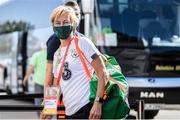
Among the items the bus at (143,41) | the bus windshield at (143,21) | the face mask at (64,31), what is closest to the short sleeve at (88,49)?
the face mask at (64,31)

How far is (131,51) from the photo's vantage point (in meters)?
11.8

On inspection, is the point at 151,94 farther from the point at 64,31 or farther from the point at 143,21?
the point at 64,31

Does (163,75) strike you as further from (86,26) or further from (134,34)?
(86,26)

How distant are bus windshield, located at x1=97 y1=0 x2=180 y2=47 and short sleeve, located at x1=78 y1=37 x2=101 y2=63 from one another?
687 centimetres

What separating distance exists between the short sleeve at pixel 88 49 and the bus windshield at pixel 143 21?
6868 millimetres

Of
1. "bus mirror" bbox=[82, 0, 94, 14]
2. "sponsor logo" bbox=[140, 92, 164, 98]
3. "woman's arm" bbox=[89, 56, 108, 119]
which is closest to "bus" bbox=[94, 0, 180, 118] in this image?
"sponsor logo" bbox=[140, 92, 164, 98]

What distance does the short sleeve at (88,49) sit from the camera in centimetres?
493

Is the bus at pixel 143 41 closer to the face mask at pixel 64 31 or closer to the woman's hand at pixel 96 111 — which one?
the face mask at pixel 64 31

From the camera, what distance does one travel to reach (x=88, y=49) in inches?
195

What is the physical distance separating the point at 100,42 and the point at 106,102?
7.01 metres

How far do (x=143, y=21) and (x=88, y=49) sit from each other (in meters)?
7.16

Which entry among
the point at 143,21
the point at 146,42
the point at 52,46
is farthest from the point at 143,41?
the point at 52,46

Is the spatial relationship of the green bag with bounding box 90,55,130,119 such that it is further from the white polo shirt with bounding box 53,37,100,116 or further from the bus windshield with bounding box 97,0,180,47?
the bus windshield with bounding box 97,0,180,47

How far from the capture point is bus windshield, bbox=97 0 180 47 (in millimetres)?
11891
